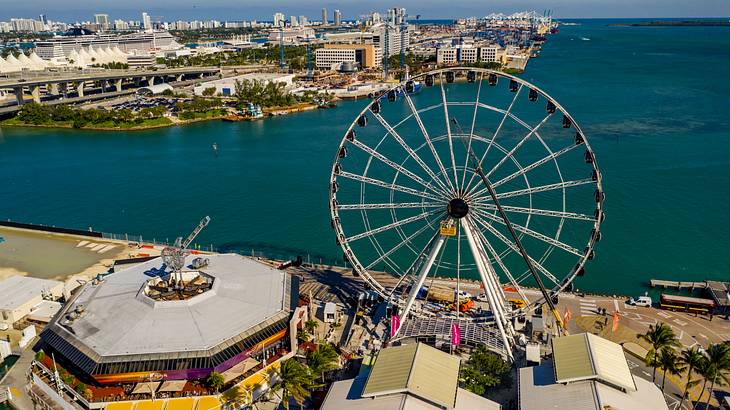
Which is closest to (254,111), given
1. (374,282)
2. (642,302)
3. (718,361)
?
(374,282)

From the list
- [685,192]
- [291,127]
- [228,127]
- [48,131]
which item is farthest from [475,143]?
[48,131]

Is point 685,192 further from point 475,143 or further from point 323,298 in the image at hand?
point 323,298

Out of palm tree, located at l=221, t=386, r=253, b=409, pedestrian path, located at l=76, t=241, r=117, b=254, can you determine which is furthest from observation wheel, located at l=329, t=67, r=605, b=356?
pedestrian path, located at l=76, t=241, r=117, b=254

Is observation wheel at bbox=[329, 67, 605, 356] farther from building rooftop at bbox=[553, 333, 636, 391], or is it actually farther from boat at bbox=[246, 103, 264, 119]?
boat at bbox=[246, 103, 264, 119]

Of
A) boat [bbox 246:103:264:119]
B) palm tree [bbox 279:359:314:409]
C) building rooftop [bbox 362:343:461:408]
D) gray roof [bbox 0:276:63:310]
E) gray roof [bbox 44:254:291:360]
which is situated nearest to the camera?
building rooftop [bbox 362:343:461:408]

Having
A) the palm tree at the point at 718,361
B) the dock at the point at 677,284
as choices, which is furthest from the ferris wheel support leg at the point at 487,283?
the dock at the point at 677,284

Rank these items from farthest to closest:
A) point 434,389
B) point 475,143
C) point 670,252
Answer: point 475,143 < point 670,252 < point 434,389

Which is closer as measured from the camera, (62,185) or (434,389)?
(434,389)
